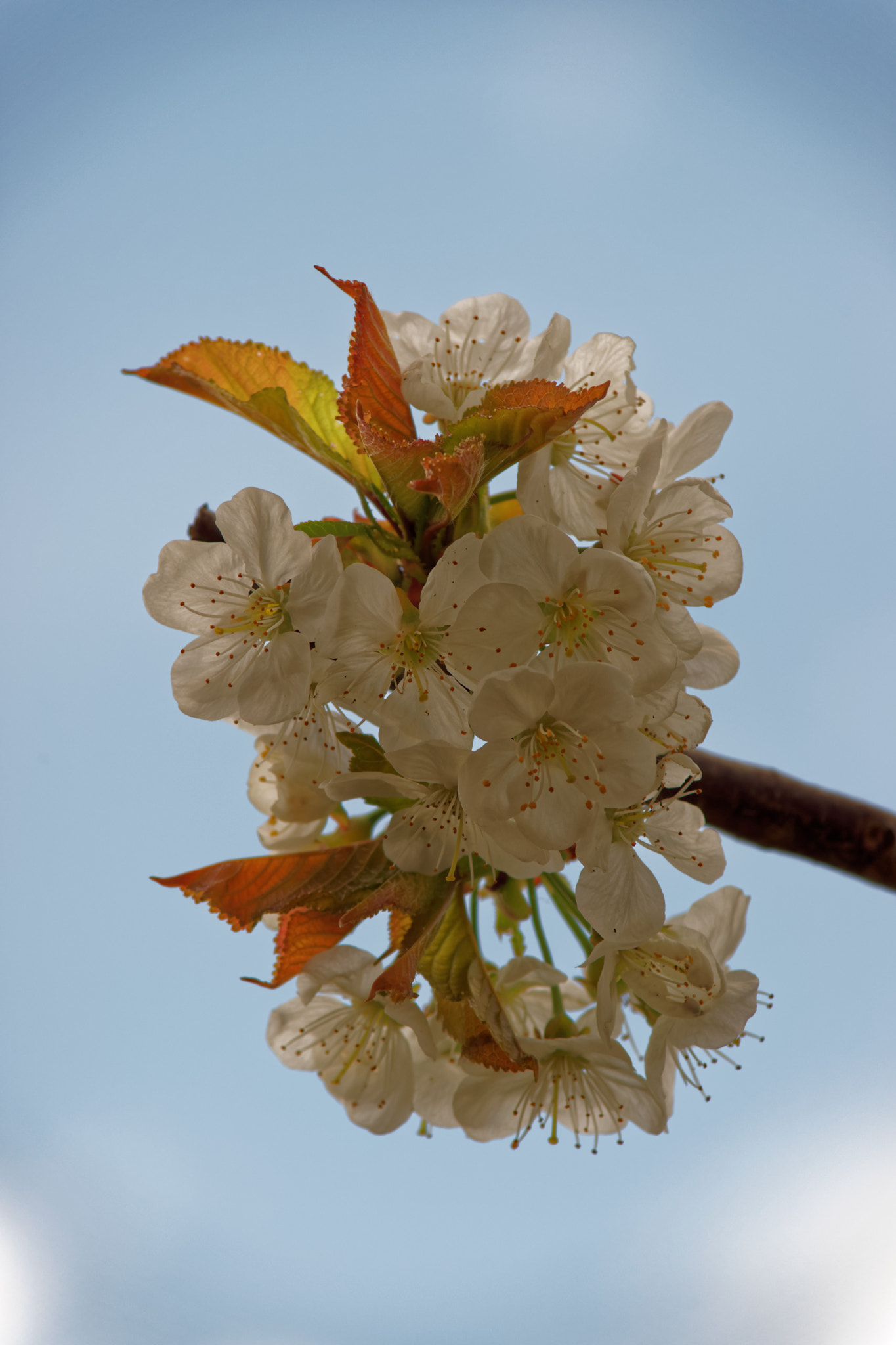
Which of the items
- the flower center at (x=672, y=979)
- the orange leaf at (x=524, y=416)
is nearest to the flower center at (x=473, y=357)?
the orange leaf at (x=524, y=416)

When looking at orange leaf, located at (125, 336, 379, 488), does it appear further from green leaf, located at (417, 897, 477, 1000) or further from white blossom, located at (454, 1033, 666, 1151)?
white blossom, located at (454, 1033, 666, 1151)

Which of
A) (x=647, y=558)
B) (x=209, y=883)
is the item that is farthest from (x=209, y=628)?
(x=647, y=558)

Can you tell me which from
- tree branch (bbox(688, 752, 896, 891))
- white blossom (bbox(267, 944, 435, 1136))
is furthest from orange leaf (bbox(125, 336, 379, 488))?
tree branch (bbox(688, 752, 896, 891))

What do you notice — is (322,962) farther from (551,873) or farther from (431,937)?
(551,873)

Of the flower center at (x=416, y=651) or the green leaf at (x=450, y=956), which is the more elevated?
the flower center at (x=416, y=651)

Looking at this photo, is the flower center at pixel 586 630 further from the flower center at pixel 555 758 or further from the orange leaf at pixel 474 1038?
the orange leaf at pixel 474 1038

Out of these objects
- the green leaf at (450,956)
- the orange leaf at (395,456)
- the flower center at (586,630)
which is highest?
the orange leaf at (395,456)

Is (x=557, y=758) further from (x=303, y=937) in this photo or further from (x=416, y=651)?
(x=303, y=937)
